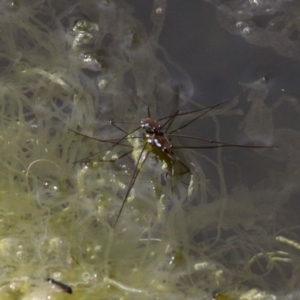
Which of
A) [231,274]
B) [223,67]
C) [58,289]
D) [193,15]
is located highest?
[193,15]

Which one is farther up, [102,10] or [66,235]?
[102,10]

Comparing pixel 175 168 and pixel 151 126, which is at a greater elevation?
pixel 151 126

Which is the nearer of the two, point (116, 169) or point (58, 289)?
point (58, 289)

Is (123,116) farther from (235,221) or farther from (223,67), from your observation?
(235,221)

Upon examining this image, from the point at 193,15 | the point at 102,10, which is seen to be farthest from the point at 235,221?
the point at 102,10

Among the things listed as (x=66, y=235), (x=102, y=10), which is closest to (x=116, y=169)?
(x=66, y=235)

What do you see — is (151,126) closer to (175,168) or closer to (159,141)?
(159,141)

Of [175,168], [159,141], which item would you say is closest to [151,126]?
[159,141]
